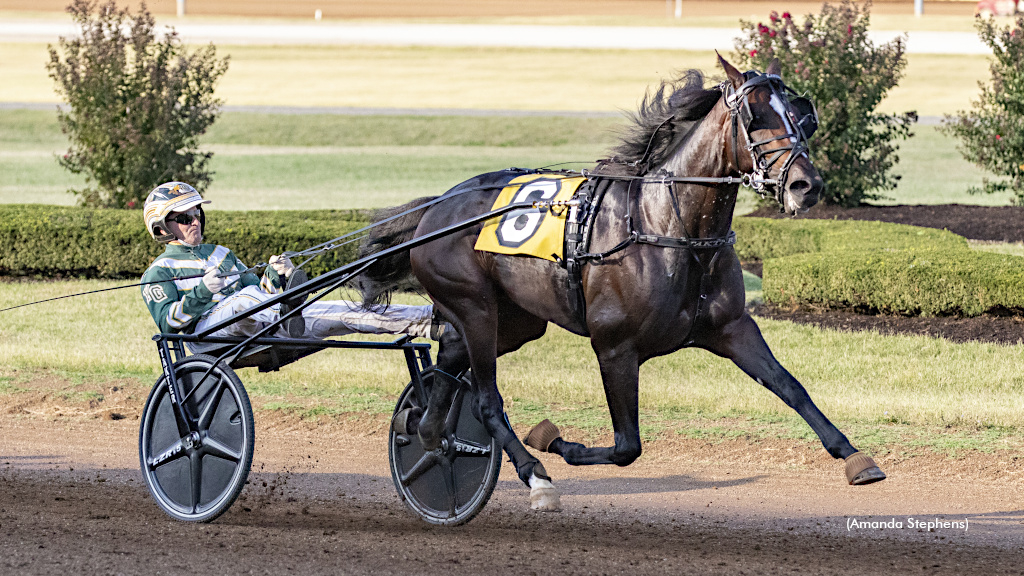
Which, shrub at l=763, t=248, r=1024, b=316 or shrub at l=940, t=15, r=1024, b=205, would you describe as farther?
shrub at l=940, t=15, r=1024, b=205

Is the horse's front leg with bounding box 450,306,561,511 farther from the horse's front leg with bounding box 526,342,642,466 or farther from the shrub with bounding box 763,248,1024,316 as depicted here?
the shrub with bounding box 763,248,1024,316

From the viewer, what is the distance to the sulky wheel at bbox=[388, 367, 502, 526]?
5004mm

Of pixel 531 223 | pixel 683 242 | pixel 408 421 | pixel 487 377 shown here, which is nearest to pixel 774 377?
pixel 683 242

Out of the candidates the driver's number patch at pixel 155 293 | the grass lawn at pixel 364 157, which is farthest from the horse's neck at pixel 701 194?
the grass lawn at pixel 364 157

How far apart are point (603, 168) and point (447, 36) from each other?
4409 cm

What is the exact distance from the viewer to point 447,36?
4759 centimetres

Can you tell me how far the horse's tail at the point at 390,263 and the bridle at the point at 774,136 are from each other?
168cm

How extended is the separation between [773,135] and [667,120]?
573 millimetres

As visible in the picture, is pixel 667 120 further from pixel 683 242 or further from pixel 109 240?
pixel 109 240

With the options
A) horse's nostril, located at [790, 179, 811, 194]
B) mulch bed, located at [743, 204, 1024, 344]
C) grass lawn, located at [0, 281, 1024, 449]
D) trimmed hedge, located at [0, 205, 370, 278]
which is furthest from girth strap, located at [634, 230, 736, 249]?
trimmed hedge, located at [0, 205, 370, 278]

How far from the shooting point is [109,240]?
11812 mm

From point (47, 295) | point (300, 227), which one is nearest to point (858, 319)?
point (300, 227)

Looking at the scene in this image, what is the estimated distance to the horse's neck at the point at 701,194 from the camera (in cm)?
425

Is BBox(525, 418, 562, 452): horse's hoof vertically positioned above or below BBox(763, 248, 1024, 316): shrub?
above
